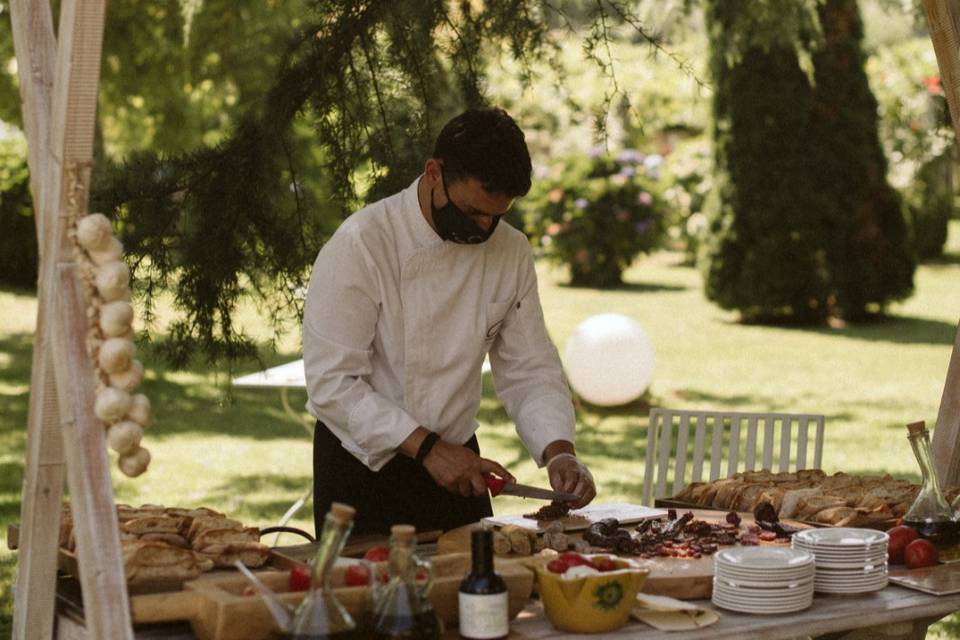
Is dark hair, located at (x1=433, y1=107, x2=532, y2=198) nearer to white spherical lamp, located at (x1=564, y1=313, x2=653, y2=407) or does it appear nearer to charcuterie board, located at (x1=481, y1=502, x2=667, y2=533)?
charcuterie board, located at (x1=481, y1=502, x2=667, y2=533)

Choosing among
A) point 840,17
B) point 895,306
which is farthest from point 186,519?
point 895,306

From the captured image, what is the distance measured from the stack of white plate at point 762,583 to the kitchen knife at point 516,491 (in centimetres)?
54

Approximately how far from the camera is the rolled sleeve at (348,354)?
114 inches

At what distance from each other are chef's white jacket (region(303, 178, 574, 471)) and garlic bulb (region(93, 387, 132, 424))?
857mm

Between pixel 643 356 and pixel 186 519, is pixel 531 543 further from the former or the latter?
pixel 643 356

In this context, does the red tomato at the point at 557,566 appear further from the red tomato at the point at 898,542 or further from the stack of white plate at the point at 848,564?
the red tomato at the point at 898,542

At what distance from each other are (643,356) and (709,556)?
582 centimetres

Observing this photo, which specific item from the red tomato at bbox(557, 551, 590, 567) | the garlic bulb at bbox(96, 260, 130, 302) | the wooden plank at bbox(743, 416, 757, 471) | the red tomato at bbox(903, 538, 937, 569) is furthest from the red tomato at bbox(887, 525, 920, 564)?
the garlic bulb at bbox(96, 260, 130, 302)

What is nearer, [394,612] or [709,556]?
[394,612]

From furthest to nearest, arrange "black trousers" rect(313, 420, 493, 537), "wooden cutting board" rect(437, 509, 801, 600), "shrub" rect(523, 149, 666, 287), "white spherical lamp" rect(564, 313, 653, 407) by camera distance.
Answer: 1. "shrub" rect(523, 149, 666, 287)
2. "white spherical lamp" rect(564, 313, 653, 407)
3. "black trousers" rect(313, 420, 493, 537)
4. "wooden cutting board" rect(437, 509, 801, 600)

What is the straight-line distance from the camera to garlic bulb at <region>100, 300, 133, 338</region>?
2076 mm

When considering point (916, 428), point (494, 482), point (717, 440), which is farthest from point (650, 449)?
point (916, 428)

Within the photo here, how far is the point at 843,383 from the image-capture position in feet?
31.9

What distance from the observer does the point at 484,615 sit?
2.12 metres
